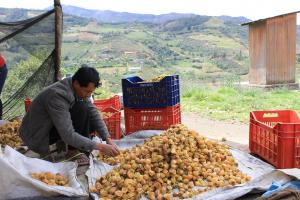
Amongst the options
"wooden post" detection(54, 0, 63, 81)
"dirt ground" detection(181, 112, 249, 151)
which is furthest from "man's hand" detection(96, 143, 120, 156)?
"wooden post" detection(54, 0, 63, 81)

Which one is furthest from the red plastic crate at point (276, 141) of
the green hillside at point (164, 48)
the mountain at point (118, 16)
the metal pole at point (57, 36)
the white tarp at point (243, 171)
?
the mountain at point (118, 16)

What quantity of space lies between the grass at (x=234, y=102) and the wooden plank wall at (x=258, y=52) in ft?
3.41

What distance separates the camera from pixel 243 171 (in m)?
3.64

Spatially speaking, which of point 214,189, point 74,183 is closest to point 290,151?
point 214,189

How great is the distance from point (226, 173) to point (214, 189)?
1.02 feet

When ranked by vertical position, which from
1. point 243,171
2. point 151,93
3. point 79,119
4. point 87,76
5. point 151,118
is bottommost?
point 243,171

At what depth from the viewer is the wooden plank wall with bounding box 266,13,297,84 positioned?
1280 cm

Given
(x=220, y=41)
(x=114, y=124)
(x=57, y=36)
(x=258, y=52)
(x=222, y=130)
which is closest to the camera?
(x=114, y=124)

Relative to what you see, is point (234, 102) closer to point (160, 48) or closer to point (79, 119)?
point (79, 119)

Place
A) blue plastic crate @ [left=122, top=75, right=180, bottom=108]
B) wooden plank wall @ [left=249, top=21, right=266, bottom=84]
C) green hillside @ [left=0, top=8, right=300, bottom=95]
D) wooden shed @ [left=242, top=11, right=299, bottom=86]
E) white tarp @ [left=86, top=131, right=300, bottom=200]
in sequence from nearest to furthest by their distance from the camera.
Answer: white tarp @ [left=86, top=131, right=300, bottom=200], blue plastic crate @ [left=122, top=75, right=180, bottom=108], wooden shed @ [left=242, top=11, right=299, bottom=86], wooden plank wall @ [left=249, top=21, right=266, bottom=84], green hillside @ [left=0, top=8, right=300, bottom=95]

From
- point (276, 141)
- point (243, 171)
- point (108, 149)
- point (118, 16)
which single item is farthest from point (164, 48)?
point (108, 149)

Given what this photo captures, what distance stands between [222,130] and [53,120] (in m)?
3.95

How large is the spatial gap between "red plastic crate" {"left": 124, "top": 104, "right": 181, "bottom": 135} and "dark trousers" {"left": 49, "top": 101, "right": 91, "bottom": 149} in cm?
102

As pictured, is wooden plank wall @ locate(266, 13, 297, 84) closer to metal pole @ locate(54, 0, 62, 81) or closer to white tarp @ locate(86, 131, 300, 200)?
metal pole @ locate(54, 0, 62, 81)
